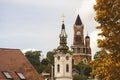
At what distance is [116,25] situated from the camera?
95.1ft

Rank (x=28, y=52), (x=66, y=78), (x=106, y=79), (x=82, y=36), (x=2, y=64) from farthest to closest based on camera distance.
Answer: (x=82, y=36)
(x=28, y=52)
(x=66, y=78)
(x=2, y=64)
(x=106, y=79)

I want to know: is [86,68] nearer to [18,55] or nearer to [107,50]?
[18,55]

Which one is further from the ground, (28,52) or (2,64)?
(28,52)

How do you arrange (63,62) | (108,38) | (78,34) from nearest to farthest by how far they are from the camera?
(108,38), (63,62), (78,34)

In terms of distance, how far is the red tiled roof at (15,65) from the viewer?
54.5m

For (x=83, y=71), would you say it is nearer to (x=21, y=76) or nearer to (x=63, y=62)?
(x=63, y=62)

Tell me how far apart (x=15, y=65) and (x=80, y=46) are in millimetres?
127301

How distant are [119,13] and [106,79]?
3.83 metres

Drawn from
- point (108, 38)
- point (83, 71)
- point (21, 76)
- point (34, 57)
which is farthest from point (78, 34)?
point (108, 38)

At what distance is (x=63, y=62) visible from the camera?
296 feet

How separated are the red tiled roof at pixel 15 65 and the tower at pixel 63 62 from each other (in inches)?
1220

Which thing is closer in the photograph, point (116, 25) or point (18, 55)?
point (116, 25)

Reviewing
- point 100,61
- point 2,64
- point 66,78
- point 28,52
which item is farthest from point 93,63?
point 28,52

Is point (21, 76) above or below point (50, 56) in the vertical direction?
below
